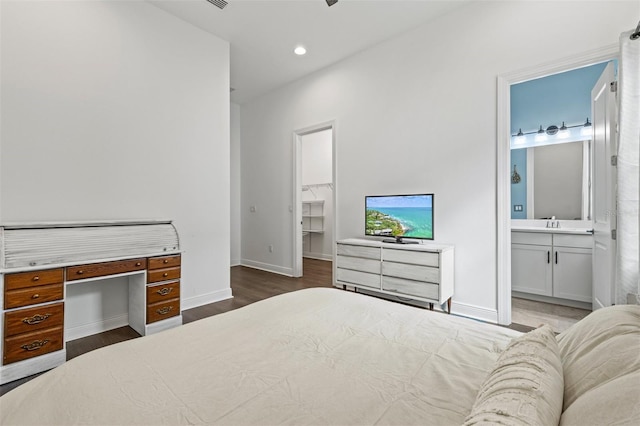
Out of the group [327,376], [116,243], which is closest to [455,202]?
[327,376]

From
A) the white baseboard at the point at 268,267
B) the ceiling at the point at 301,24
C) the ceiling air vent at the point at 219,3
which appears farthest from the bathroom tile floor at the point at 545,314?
the ceiling air vent at the point at 219,3

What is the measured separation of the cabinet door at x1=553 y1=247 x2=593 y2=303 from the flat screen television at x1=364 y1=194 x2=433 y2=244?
1.52 meters

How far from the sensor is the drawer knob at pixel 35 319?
2.00 m

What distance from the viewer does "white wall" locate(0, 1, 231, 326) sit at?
236cm

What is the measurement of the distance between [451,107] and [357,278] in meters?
2.21

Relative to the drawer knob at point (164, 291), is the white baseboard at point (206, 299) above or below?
below

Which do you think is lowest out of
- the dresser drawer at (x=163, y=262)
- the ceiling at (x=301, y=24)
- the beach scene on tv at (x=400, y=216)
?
the dresser drawer at (x=163, y=262)

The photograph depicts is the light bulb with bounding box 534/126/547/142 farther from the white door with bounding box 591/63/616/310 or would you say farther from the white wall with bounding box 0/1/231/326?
the white wall with bounding box 0/1/231/326

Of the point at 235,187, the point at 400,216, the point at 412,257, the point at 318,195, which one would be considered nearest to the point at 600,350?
the point at 412,257

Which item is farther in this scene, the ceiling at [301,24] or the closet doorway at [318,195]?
the closet doorway at [318,195]

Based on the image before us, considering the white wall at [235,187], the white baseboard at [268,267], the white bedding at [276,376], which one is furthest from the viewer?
the white wall at [235,187]

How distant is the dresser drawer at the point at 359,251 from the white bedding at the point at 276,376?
2.02 m

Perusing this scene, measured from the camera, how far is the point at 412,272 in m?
3.13

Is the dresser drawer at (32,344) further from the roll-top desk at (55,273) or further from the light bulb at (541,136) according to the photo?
the light bulb at (541,136)
